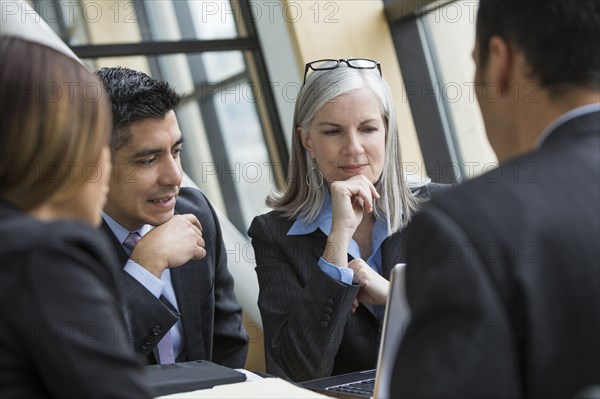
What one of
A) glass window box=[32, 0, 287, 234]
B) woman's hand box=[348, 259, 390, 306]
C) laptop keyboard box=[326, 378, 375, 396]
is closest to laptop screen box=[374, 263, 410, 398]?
laptop keyboard box=[326, 378, 375, 396]

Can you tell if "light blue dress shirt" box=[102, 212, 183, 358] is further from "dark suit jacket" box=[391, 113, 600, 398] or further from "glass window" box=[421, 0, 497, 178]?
"glass window" box=[421, 0, 497, 178]

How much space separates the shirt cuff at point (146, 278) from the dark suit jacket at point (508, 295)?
126cm

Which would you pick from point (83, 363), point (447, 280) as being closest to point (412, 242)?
point (447, 280)

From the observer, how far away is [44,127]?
116 centimetres

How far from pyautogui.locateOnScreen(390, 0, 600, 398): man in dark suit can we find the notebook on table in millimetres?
601

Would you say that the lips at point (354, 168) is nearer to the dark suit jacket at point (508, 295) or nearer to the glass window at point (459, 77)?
the dark suit jacket at point (508, 295)

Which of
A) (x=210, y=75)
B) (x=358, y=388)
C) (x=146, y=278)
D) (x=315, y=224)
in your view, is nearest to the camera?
(x=358, y=388)

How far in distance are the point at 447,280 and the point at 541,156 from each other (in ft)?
0.77

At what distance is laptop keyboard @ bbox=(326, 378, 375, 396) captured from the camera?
1843mm

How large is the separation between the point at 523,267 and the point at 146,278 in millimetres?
1386

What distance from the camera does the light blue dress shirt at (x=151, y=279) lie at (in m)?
2.31

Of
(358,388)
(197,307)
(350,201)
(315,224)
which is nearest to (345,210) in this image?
(350,201)

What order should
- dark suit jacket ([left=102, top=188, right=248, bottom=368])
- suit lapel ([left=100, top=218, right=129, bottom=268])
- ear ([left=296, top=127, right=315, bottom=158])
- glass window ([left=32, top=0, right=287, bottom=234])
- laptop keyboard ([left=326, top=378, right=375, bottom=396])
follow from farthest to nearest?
glass window ([left=32, top=0, right=287, bottom=234]) → ear ([left=296, top=127, right=315, bottom=158]) → suit lapel ([left=100, top=218, right=129, bottom=268]) → dark suit jacket ([left=102, top=188, right=248, bottom=368]) → laptop keyboard ([left=326, top=378, right=375, bottom=396])

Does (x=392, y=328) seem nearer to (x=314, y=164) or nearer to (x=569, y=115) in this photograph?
(x=569, y=115)
